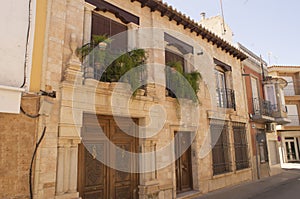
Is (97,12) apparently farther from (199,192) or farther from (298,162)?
(298,162)

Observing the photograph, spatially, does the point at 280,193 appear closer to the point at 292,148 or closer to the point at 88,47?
the point at 88,47

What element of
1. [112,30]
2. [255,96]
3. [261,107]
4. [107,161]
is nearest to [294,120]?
[255,96]

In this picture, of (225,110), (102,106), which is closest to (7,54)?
(102,106)

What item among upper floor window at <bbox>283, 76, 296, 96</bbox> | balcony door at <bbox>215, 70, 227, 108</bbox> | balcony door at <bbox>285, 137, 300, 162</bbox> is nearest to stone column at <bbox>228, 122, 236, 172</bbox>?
balcony door at <bbox>215, 70, 227, 108</bbox>

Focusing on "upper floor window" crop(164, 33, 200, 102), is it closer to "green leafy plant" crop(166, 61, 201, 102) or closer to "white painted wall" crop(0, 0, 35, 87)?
"green leafy plant" crop(166, 61, 201, 102)

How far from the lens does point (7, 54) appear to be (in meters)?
4.00

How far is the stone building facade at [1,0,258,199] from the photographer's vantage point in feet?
15.2

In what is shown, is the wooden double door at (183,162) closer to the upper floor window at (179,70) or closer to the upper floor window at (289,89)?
the upper floor window at (179,70)

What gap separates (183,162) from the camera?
25.8 ft

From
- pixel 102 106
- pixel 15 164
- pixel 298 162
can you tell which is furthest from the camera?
pixel 298 162

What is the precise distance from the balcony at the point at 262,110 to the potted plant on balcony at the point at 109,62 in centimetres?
848

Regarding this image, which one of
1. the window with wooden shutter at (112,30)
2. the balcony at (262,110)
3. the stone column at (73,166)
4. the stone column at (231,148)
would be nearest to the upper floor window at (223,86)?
the stone column at (231,148)

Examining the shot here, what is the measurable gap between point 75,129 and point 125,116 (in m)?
1.52

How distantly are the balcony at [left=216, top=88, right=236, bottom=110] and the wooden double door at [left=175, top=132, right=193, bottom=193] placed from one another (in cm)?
279
